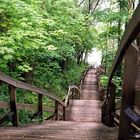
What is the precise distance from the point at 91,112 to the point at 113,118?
7.88 m

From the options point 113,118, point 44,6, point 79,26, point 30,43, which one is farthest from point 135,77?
point 79,26

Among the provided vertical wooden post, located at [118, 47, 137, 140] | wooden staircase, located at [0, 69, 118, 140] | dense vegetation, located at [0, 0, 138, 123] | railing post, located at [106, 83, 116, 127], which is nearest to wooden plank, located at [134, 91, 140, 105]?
vertical wooden post, located at [118, 47, 137, 140]

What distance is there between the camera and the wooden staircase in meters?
4.45

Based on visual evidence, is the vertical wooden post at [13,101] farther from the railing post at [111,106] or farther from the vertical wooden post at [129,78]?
the vertical wooden post at [129,78]

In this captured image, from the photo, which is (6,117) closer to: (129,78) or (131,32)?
(129,78)

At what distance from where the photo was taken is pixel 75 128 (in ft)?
19.2

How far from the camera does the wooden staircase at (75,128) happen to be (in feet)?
14.6

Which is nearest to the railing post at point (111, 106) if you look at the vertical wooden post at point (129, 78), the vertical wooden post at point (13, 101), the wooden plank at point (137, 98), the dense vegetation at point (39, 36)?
the vertical wooden post at point (13, 101)

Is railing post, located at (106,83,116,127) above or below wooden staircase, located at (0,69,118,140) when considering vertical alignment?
above

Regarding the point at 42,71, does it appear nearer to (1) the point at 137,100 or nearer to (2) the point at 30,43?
(2) the point at 30,43

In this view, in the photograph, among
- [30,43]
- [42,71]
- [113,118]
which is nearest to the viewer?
[113,118]

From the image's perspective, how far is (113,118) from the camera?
6.02 metres

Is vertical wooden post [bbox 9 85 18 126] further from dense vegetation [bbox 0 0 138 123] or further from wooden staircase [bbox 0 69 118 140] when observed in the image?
dense vegetation [bbox 0 0 138 123]

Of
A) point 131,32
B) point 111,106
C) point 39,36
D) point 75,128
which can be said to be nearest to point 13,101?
point 75,128
